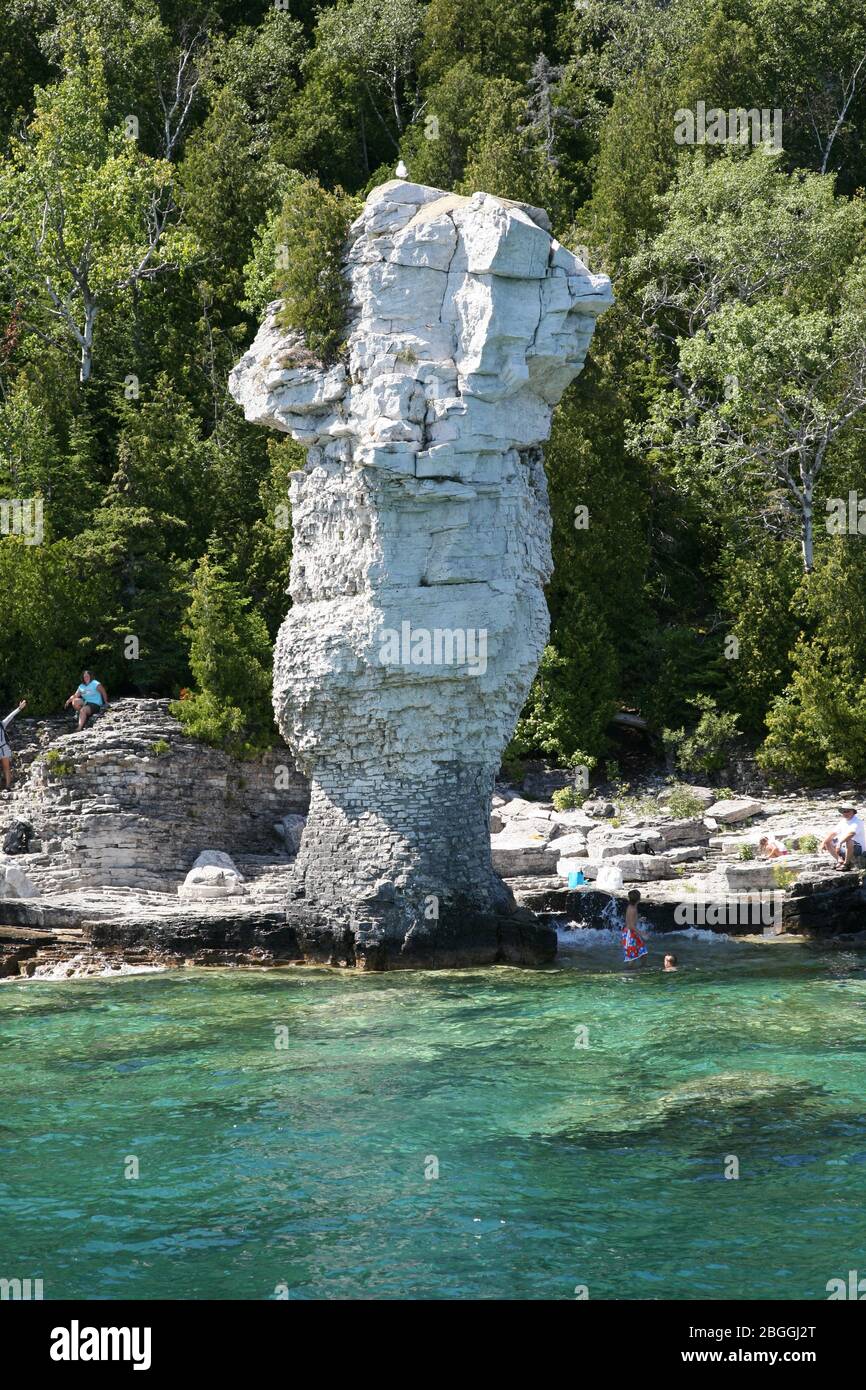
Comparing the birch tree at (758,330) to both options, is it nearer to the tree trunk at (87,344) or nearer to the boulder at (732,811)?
the boulder at (732,811)

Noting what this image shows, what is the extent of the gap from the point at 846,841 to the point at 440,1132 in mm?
12450

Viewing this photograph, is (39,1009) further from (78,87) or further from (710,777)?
(78,87)

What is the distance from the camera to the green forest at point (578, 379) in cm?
3388

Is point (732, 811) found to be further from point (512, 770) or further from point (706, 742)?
point (512, 770)

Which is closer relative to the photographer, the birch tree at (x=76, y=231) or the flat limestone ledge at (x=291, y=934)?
the flat limestone ledge at (x=291, y=934)

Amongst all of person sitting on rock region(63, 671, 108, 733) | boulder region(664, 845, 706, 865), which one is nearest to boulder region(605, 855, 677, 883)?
boulder region(664, 845, 706, 865)

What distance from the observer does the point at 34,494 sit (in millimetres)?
35281

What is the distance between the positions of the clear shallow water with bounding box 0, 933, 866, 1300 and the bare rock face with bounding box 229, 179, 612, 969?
150cm

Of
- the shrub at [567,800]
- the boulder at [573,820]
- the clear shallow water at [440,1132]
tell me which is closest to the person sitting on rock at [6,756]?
the clear shallow water at [440,1132]

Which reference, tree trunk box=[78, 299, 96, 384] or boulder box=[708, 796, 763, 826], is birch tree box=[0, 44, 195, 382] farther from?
boulder box=[708, 796, 763, 826]

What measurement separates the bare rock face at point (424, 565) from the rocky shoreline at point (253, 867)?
576 mm

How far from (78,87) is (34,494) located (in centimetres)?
1551

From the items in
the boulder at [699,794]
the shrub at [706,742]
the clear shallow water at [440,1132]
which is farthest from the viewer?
the shrub at [706,742]
